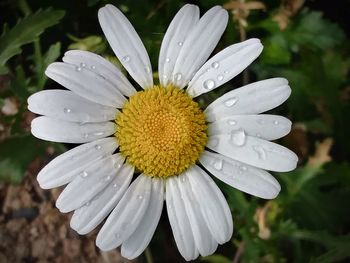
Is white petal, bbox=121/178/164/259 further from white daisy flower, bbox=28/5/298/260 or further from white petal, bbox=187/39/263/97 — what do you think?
white petal, bbox=187/39/263/97

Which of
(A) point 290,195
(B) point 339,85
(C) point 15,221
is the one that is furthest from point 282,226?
(C) point 15,221

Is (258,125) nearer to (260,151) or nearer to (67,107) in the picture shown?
(260,151)

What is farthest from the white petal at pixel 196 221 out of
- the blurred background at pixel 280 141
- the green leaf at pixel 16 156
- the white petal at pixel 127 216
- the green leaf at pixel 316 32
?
the green leaf at pixel 316 32

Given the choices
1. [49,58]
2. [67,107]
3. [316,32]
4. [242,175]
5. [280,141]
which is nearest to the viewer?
[67,107]

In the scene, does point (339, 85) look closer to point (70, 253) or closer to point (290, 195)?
point (290, 195)

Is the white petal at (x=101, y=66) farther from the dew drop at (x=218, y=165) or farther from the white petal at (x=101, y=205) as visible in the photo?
the dew drop at (x=218, y=165)

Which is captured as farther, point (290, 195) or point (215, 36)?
point (290, 195)

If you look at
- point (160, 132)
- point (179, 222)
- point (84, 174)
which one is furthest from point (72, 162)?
point (179, 222)
